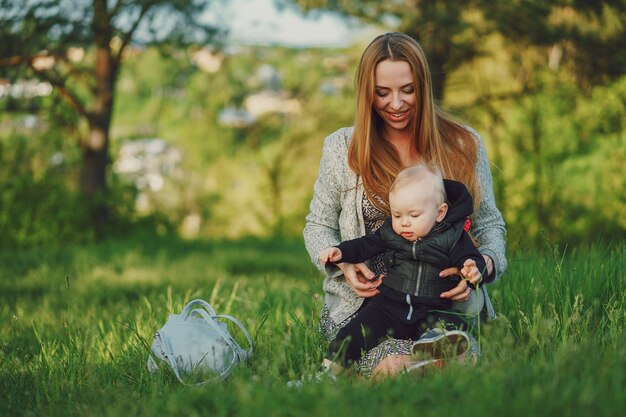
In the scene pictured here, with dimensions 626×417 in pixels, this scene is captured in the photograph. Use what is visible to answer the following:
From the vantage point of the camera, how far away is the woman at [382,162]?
3656 millimetres

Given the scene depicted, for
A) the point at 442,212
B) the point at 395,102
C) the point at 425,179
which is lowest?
the point at 442,212

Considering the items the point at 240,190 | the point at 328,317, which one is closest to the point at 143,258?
the point at 328,317

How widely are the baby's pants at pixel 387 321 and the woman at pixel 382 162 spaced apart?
5.8 inches

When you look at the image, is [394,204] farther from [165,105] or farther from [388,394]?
[165,105]

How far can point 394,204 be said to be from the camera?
3.29 m

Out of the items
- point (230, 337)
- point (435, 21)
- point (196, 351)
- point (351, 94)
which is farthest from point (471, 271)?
point (351, 94)

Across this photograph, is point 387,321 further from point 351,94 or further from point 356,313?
point 351,94

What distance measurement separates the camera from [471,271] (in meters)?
3.17

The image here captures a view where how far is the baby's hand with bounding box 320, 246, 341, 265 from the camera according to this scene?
3486mm

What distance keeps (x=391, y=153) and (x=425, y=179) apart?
0.57 m

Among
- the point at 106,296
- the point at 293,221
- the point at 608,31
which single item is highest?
the point at 608,31

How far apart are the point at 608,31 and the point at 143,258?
7.21m

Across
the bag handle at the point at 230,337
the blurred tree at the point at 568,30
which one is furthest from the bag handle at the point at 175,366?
the blurred tree at the point at 568,30

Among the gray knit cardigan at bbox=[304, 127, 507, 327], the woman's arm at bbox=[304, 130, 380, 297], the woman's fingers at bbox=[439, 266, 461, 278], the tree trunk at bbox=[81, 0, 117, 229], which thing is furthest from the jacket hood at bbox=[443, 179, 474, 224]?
the tree trunk at bbox=[81, 0, 117, 229]
